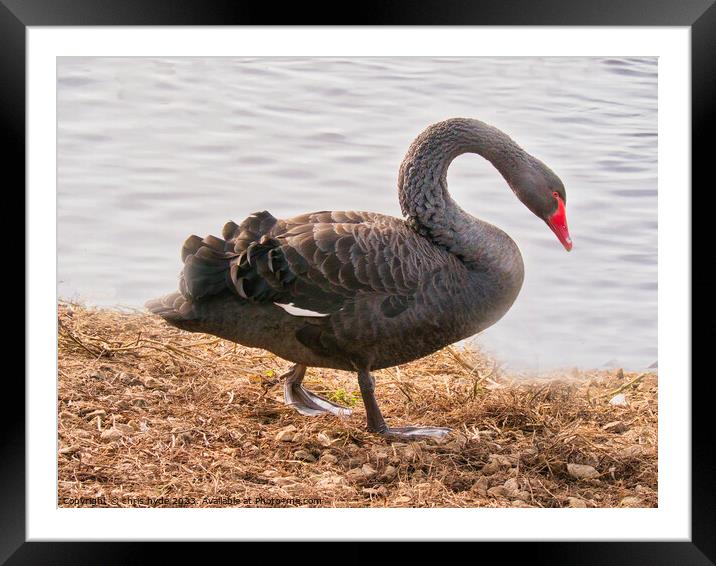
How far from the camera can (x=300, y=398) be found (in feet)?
14.5

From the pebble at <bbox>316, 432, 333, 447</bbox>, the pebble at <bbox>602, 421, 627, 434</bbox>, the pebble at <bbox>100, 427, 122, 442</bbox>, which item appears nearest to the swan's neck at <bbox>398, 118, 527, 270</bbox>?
the pebble at <bbox>602, 421, 627, 434</bbox>

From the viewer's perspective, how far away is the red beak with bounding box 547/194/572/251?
400 centimetres

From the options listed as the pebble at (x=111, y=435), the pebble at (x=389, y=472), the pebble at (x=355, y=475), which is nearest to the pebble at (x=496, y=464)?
the pebble at (x=389, y=472)

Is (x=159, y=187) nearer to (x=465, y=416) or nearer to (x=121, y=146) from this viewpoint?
(x=121, y=146)

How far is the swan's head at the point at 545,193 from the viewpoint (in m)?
4.00

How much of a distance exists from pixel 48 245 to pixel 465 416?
1.88 metres

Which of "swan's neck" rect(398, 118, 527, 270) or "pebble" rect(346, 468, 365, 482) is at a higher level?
"swan's neck" rect(398, 118, 527, 270)

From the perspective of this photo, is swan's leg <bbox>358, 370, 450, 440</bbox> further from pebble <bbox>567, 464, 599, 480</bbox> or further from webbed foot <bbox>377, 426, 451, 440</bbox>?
pebble <bbox>567, 464, 599, 480</bbox>

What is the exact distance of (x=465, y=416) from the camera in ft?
14.1

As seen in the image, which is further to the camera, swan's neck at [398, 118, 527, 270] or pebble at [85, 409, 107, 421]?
pebble at [85, 409, 107, 421]

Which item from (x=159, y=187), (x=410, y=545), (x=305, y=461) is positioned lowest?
(x=410, y=545)

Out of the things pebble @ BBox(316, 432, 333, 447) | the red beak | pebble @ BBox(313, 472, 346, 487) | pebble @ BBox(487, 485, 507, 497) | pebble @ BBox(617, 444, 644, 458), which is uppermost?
the red beak
